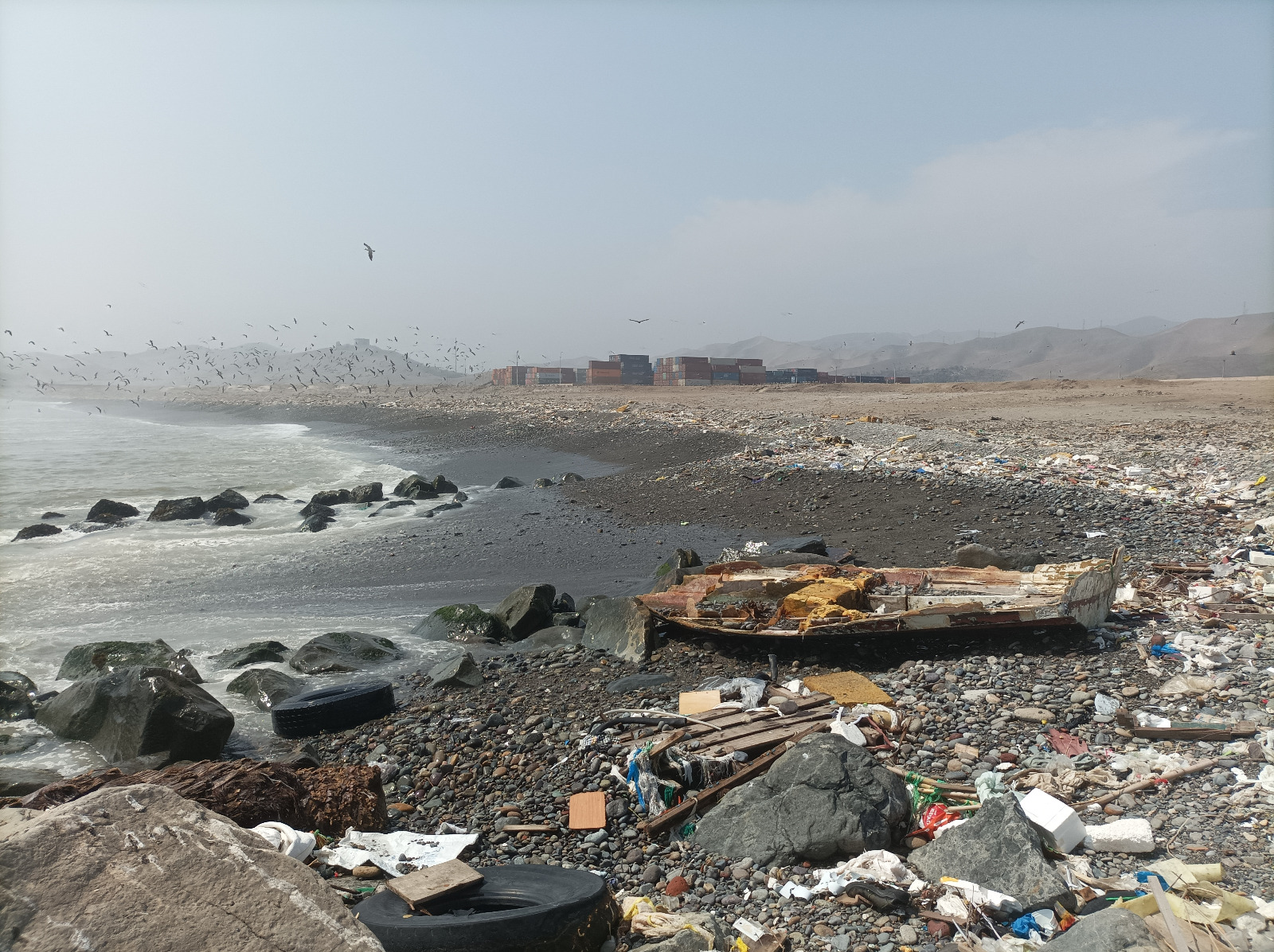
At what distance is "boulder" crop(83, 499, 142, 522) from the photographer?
1934 cm

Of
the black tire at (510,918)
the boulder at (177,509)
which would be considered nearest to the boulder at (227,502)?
the boulder at (177,509)

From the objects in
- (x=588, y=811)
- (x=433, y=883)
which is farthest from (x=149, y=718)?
(x=433, y=883)

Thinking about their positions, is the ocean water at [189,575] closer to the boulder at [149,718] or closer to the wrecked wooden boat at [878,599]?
the boulder at [149,718]

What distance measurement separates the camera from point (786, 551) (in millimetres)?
11812

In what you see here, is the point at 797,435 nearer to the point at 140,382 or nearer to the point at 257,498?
the point at 257,498

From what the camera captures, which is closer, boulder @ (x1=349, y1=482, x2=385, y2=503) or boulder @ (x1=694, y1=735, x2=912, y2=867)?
boulder @ (x1=694, y1=735, x2=912, y2=867)

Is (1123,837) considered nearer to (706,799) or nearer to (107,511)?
(706,799)

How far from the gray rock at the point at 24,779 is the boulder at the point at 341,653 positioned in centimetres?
257

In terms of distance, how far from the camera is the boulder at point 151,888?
2.48 metres

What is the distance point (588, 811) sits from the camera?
5168 millimetres

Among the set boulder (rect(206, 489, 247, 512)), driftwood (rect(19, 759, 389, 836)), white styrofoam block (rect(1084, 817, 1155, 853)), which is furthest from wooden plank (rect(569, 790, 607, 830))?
boulder (rect(206, 489, 247, 512))

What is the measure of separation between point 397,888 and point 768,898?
6.31ft

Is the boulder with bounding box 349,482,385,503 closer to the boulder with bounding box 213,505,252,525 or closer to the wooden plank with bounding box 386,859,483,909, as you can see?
the boulder with bounding box 213,505,252,525

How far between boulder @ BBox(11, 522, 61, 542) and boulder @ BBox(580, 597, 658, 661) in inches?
605
